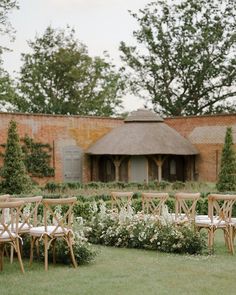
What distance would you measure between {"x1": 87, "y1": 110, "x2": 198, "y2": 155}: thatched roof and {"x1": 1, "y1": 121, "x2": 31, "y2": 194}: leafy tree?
316 inches

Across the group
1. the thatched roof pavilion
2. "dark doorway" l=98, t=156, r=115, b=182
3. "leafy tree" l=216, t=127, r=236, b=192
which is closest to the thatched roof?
the thatched roof pavilion

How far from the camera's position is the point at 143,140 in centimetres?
2827

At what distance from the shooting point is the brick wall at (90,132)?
26953 millimetres

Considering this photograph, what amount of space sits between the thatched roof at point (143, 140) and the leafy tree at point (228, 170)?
575cm

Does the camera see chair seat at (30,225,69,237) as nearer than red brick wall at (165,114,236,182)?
Yes

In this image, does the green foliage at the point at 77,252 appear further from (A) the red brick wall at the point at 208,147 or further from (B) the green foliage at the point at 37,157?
(A) the red brick wall at the point at 208,147

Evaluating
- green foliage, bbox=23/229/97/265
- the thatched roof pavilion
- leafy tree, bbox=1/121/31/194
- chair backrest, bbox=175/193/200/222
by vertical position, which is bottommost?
green foliage, bbox=23/229/97/265

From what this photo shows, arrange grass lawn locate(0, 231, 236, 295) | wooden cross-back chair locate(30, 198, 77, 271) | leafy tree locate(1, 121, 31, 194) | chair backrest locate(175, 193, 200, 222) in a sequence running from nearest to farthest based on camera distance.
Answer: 1. grass lawn locate(0, 231, 236, 295)
2. wooden cross-back chair locate(30, 198, 77, 271)
3. chair backrest locate(175, 193, 200, 222)
4. leafy tree locate(1, 121, 31, 194)

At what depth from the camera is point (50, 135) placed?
27.4 m

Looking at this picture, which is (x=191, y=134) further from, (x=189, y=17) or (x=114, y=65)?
(x=114, y=65)

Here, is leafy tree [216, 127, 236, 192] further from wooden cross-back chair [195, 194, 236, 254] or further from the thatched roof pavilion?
wooden cross-back chair [195, 194, 236, 254]

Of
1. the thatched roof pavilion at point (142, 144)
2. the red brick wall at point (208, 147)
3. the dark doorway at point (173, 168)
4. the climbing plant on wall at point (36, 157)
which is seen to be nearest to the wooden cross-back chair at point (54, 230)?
the climbing plant on wall at point (36, 157)

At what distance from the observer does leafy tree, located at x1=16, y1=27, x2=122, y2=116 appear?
143ft

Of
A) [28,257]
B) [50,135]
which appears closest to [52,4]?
[50,135]
